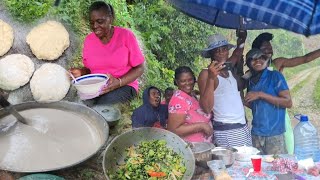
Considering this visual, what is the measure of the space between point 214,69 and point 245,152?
0.75 meters

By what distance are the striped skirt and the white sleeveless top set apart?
9cm

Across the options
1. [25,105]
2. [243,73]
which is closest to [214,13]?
[243,73]

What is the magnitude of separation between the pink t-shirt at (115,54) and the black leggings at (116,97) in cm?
15

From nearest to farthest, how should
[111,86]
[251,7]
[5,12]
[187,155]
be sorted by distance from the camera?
[251,7], [187,155], [111,86], [5,12]

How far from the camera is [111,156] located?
3258 millimetres

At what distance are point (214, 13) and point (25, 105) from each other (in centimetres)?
189

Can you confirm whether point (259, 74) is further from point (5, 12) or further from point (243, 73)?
point (5, 12)

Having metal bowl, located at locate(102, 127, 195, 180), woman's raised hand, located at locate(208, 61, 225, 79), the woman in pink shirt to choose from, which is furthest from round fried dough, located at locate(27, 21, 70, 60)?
woman's raised hand, located at locate(208, 61, 225, 79)

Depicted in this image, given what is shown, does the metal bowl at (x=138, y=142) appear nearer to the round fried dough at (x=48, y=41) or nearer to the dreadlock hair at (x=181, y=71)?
the dreadlock hair at (x=181, y=71)

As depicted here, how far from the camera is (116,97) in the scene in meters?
3.96

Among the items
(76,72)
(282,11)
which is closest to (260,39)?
(282,11)

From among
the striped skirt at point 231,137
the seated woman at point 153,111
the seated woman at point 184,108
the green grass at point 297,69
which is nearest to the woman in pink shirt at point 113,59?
the seated woman at point 153,111

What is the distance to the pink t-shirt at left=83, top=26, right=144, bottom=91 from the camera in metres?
3.87

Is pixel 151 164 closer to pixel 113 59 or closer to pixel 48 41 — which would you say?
pixel 113 59
